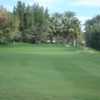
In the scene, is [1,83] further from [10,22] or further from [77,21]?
A: [77,21]

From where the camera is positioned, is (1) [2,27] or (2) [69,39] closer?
(1) [2,27]

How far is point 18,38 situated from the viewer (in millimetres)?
99562

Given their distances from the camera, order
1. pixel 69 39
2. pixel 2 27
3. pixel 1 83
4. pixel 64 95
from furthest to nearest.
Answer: pixel 69 39, pixel 2 27, pixel 1 83, pixel 64 95

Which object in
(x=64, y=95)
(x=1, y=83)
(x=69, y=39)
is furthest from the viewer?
(x=69, y=39)

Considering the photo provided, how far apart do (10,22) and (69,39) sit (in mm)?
37609

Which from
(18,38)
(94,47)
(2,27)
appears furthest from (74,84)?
(18,38)

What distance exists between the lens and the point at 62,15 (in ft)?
397

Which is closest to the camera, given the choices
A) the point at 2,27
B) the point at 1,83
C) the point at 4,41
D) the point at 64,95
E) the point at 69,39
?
the point at 64,95

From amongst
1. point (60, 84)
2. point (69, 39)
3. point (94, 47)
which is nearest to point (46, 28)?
point (69, 39)

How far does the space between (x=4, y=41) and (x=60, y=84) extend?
Result: 7269 cm

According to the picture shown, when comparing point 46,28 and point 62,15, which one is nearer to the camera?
point 46,28

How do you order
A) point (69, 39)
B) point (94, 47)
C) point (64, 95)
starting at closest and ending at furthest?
point (64, 95), point (94, 47), point (69, 39)

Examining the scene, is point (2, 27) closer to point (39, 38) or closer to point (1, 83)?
point (39, 38)

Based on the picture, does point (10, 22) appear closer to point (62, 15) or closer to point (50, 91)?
point (62, 15)
